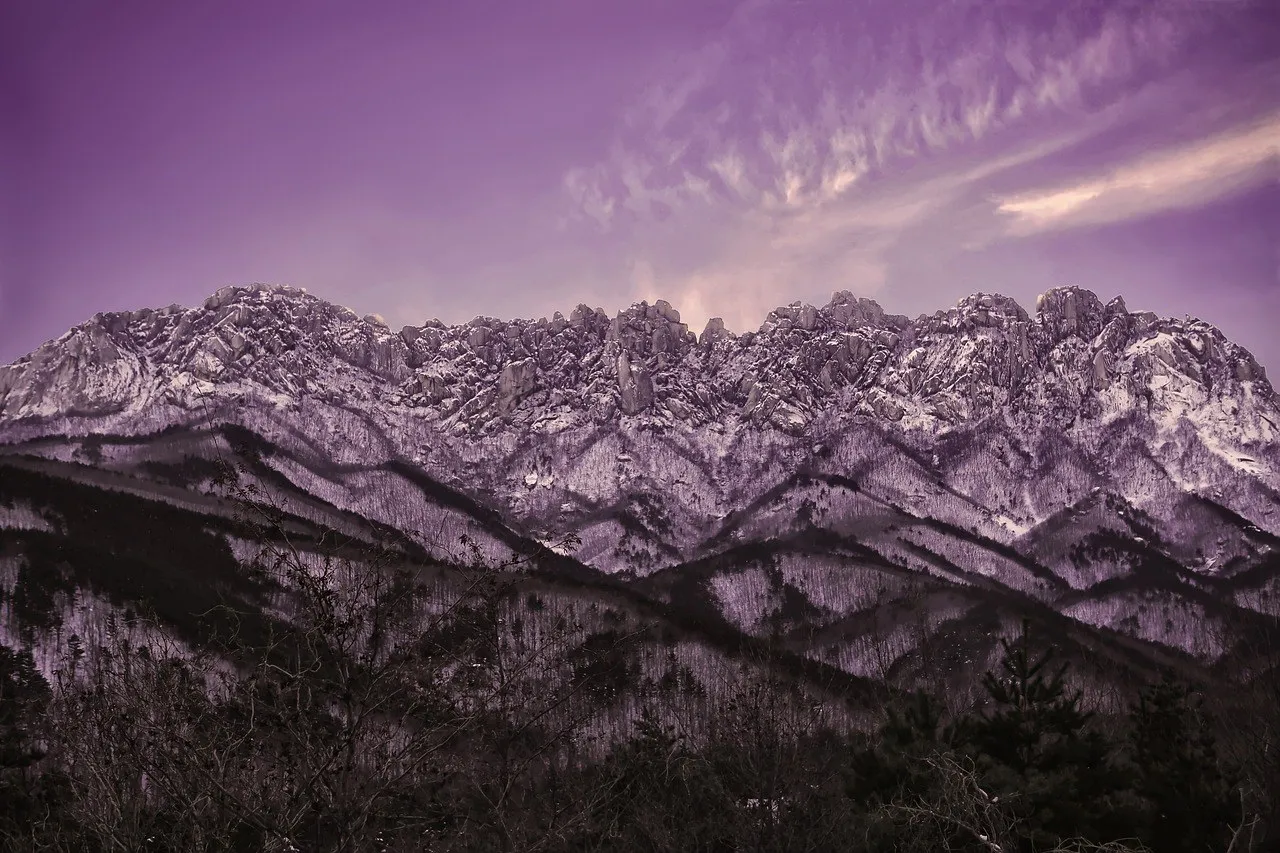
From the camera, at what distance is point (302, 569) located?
8.66 m

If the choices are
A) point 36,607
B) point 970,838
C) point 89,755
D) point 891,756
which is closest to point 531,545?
point 89,755

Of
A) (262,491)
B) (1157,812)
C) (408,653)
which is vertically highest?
(262,491)

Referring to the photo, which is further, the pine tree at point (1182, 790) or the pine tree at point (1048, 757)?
the pine tree at point (1182, 790)

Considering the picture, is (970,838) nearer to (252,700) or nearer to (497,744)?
(497,744)

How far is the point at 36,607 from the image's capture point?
502ft

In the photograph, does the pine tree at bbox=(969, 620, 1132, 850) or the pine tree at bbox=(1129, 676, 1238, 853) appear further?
the pine tree at bbox=(1129, 676, 1238, 853)

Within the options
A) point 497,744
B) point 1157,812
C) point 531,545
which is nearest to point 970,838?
point 1157,812

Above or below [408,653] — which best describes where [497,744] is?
below

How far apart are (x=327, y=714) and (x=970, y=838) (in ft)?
62.3

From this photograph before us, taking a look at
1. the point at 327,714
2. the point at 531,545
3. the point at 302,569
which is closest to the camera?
the point at 302,569

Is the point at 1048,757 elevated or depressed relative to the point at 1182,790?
elevated

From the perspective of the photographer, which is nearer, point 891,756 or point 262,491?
point 262,491

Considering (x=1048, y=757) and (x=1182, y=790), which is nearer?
(x=1048, y=757)

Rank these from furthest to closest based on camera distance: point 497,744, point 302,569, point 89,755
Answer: point 497,744 < point 89,755 < point 302,569
